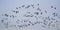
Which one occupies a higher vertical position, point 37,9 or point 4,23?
point 37,9

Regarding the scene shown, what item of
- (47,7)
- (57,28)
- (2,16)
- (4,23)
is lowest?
(57,28)

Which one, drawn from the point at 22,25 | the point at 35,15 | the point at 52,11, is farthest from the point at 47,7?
the point at 22,25

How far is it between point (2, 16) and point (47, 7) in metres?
0.79

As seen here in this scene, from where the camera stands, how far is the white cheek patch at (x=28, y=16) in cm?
195

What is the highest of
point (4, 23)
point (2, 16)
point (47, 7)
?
point (47, 7)

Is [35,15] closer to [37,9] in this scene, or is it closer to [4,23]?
[37,9]

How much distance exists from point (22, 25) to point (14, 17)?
0.63 feet

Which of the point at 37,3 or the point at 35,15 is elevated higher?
the point at 37,3

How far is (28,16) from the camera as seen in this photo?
197 cm

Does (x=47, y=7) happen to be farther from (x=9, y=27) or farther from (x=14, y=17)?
(x=9, y=27)

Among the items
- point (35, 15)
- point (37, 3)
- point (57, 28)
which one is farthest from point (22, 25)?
point (57, 28)

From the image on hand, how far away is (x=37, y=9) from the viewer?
1967 mm

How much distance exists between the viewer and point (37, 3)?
1976 mm

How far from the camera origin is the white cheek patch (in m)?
1.95
